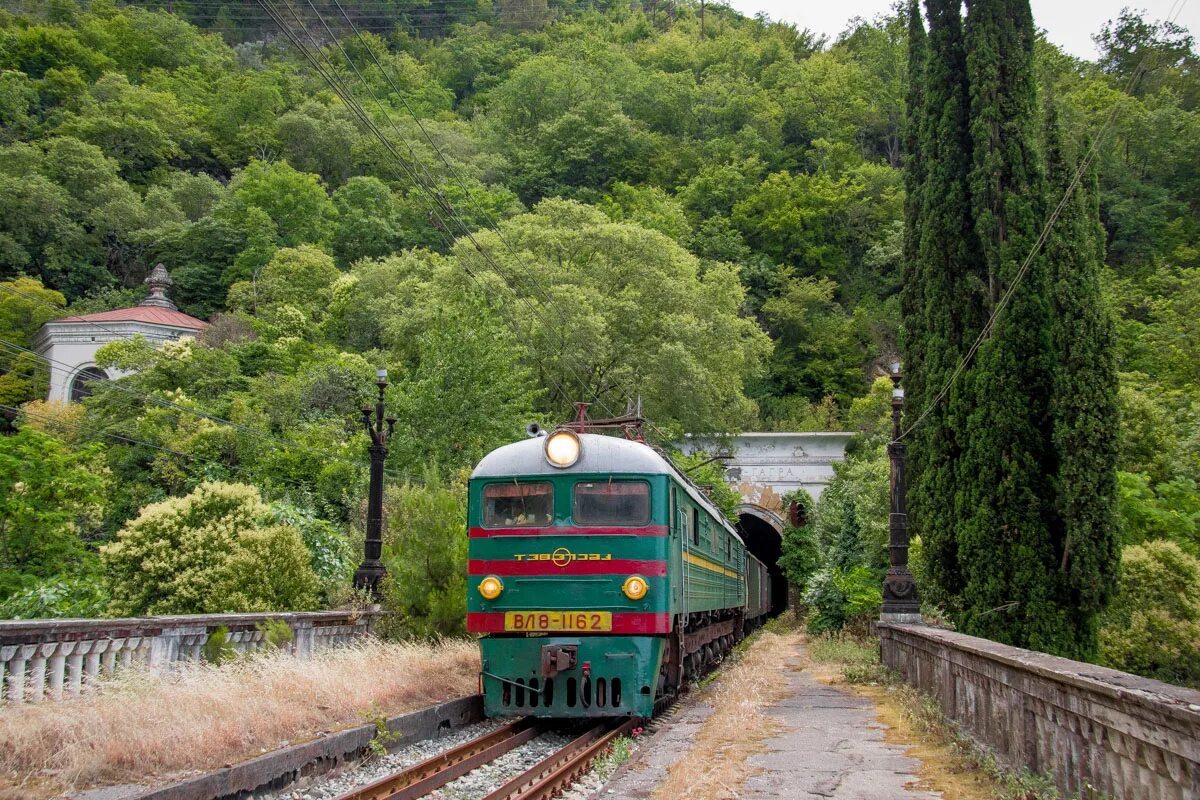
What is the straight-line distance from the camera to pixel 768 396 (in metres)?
46.8

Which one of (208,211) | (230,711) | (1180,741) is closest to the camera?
(1180,741)

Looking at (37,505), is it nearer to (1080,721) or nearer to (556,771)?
(556,771)

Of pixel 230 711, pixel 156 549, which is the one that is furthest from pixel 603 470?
pixel 156 549

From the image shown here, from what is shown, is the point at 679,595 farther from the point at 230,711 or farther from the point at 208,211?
the point at 208,211

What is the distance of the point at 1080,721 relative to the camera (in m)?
5.74

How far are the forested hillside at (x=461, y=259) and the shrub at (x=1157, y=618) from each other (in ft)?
0.35

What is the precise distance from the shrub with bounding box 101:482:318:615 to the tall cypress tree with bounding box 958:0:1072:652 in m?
12.0

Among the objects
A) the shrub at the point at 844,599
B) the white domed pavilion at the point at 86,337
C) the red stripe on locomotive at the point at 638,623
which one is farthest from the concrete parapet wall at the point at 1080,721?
the white domed pavilion at the point at 86,337

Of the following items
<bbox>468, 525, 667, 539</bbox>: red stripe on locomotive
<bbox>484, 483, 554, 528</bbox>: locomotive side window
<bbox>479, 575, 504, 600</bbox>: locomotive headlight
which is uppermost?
<bbox>484, 483, 554, 528</bbox>: locomotive side window

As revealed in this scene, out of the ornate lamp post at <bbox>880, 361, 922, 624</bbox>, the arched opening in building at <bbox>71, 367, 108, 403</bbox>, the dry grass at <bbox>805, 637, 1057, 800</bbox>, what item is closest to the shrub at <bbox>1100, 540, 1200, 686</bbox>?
the ornate lamp post at <bbox>880, 361, 922, 624</bbox>

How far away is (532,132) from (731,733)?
57.9 metres

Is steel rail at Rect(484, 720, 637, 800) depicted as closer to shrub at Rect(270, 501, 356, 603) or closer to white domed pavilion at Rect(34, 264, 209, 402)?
shrub at Rect(270, 501, 356, 603)

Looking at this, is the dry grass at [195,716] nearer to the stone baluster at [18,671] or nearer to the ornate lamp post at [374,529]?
the stone baluster at [18,671]

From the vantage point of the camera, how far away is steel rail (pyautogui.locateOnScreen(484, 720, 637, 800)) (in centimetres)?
706
